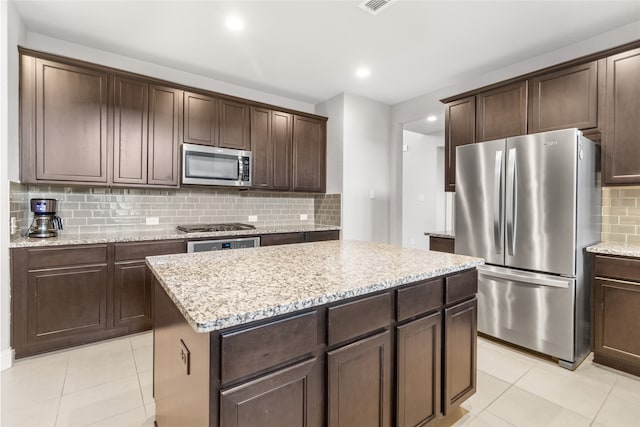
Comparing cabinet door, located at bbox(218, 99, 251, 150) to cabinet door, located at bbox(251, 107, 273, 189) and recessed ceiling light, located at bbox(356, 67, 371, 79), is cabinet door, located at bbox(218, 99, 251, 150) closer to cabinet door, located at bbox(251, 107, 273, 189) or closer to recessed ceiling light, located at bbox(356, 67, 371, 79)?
cabinet door, located at bbox(251, 107, 273, 189)

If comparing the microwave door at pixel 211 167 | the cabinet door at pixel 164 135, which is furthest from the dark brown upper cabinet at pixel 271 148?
the cabinet door at pixel 164 135

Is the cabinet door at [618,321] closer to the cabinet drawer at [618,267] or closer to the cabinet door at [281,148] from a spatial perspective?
the cabinet drawer at [618,267]

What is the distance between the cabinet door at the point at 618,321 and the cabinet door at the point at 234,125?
143 inches

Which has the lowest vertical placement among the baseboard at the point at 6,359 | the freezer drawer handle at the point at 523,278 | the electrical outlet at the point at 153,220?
the baseboard at the point at 6,359

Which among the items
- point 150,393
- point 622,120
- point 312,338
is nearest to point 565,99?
point 622,120

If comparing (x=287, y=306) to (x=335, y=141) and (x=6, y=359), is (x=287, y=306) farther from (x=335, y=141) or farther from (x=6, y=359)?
(x=335, y=141)

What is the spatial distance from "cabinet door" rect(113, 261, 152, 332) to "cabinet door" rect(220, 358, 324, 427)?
2.35 meters

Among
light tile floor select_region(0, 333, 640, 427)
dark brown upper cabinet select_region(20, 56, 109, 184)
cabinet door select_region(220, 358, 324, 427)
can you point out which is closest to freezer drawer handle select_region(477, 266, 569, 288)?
light tile floor select_region(0, 333, 640, 427)

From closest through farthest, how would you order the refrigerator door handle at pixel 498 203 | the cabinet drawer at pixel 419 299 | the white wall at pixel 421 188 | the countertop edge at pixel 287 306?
the countertop edge at pixel 287 306 < the cabinet drawer at pixel 419 299 < the refrigerator door handle at pixel 498 203 < the white wall at pixel 421 188

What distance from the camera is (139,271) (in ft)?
9.24

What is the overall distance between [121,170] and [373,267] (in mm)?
2691

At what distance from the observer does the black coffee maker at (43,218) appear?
255 cm

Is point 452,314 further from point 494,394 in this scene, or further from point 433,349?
point 494,394

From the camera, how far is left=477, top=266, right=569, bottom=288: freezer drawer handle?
237cm
